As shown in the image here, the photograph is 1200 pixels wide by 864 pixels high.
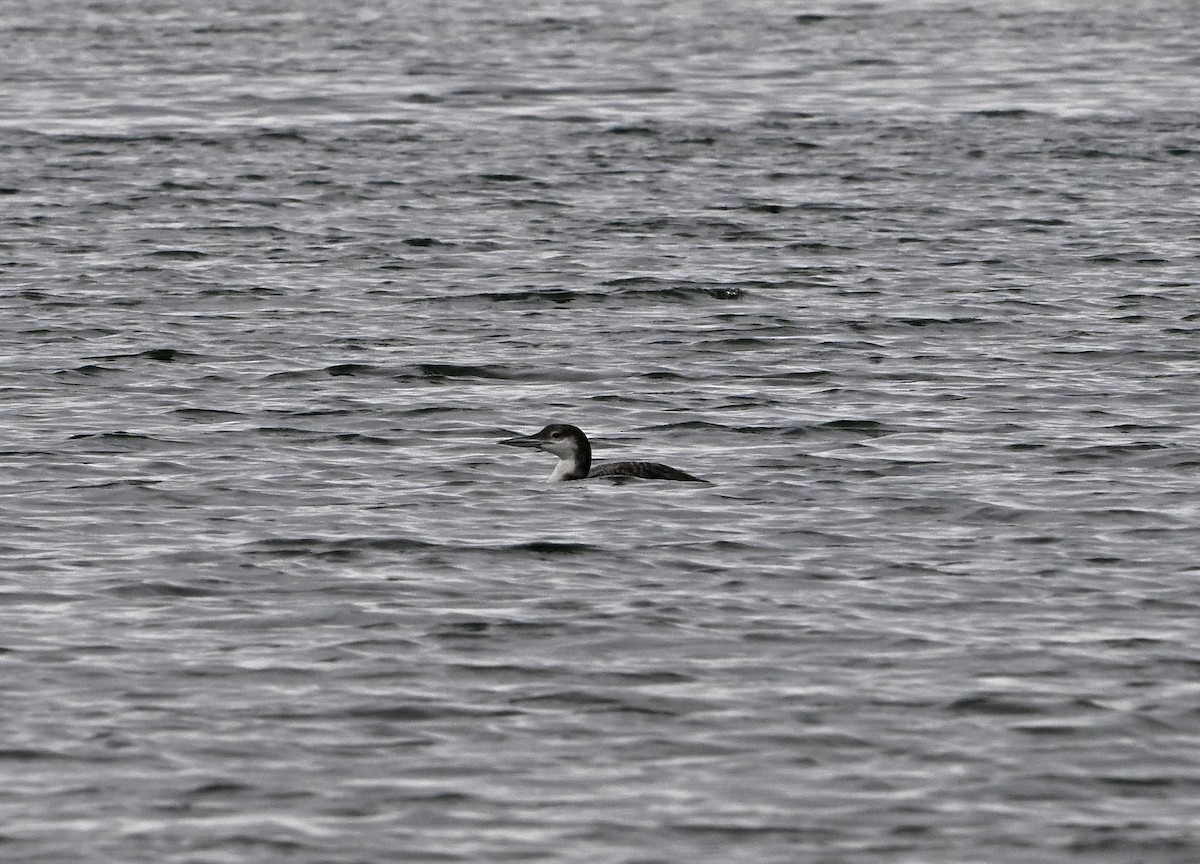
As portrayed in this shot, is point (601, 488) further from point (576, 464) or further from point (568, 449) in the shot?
point (568, 449)

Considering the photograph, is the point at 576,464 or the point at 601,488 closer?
the point at 601,488

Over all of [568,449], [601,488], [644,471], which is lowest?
[601,488]

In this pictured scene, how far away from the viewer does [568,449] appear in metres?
18.0

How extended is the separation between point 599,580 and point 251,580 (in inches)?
82.5

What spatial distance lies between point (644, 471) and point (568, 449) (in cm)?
57

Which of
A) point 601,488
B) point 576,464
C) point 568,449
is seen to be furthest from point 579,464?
point 601,488

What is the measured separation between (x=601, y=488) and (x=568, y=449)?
14.5 inches

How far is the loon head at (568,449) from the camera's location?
17953 mm

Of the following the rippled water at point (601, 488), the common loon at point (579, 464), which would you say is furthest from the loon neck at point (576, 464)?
the rippled water at point (601, 488)

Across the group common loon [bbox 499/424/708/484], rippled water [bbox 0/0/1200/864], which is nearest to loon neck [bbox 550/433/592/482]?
common loon [bbox 499/424/708/484]

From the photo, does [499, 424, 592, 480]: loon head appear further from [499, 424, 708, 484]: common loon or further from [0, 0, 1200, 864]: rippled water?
[0, 0, 1200, 864]: rippled water

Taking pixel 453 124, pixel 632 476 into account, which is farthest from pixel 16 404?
pixel 453 124

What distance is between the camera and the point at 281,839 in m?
11.1

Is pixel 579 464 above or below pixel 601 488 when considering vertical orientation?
above
